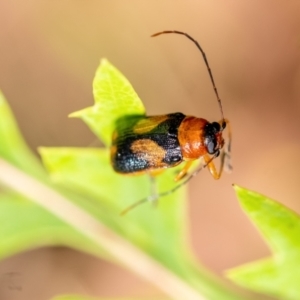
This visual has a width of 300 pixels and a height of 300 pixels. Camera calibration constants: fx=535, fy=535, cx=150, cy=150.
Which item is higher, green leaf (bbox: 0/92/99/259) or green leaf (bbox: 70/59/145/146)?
green leaf (bbox: 70/59/145/146)

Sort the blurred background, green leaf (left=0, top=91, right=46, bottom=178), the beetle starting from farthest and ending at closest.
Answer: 1. the blurred background
2. the beetle
3. green leaf (left=0, top=91, right=46, bottom=178)

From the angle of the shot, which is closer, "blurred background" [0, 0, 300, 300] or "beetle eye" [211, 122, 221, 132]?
"beetle eye" [211, 122, 221, 132]

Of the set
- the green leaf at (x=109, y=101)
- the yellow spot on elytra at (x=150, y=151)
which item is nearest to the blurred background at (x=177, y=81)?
the yellow spot on elytra at (x=150, y=151)

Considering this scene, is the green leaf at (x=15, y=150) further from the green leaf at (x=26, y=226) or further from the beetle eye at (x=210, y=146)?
the beetle eye at (x=210, y=146)

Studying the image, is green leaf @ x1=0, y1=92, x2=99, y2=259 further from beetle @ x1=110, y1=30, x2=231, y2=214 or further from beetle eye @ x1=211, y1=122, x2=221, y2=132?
beetle eye @ x1=211, y1=122, x2=221, y2=132

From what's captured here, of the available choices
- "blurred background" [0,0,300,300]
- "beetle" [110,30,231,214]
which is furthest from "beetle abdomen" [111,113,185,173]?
"blurred background" [0,0,300,300]
